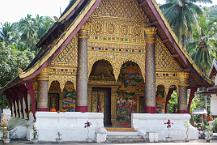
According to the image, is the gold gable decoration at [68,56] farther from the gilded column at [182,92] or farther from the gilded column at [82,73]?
the gilded column at [182,92]

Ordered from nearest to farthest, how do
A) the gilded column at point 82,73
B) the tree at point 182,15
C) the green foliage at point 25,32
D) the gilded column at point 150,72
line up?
the gilded column at point 82,73 → the gilded column at point 150,72 → the tree at point 182,15 → the green foliage at point 25,32

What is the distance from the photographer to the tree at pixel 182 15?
40094 mm

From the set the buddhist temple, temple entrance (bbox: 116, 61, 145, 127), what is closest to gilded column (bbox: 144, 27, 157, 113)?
the buddhist temple

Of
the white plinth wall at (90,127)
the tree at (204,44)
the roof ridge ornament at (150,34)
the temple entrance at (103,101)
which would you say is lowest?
the white plinth wall at (90,127)

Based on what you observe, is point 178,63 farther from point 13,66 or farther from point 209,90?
point 13,66

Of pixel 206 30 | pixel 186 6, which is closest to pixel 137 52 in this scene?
pixel 186 6

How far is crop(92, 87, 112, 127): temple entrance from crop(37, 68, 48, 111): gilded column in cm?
499

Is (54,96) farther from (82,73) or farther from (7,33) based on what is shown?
(7,33)

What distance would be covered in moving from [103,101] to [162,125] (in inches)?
170

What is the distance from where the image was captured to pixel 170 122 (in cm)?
2025

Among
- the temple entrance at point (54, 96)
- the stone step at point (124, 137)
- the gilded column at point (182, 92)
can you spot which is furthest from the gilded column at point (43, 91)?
the gilded column at point (182, 92)

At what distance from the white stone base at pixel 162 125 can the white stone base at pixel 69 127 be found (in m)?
1.86

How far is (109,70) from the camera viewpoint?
23.3 metres

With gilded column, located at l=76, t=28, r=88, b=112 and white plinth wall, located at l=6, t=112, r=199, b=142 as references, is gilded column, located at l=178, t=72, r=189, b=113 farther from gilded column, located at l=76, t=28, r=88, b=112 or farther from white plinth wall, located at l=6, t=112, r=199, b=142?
gilded column, located at l=76, t=28, r=88, b=112
